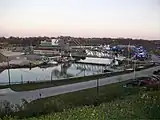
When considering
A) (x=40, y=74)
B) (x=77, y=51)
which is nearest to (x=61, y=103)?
(x=40, y=74)

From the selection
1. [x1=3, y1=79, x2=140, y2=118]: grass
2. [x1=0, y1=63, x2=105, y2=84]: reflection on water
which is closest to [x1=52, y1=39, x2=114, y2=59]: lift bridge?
[x1=0, y1=63, x2=105, y2=84]: reflection on water

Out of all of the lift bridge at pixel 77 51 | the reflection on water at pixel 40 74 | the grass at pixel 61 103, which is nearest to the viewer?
the grass at pixel 61 103

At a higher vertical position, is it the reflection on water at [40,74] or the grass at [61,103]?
the grass at [61,103]

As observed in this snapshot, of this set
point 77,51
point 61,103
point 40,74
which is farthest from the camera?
point 77,51

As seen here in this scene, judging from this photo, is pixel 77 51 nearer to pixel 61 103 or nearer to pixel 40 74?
pixel 40 74

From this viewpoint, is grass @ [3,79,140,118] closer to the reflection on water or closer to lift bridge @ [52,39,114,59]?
the reflection on water

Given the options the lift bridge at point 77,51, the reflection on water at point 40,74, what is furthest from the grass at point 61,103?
the lift bridge at point 77,51

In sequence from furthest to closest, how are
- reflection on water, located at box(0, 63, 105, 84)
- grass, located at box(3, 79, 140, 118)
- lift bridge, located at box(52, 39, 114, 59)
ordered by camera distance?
1. lift bridge, located at box(52, 39, 114, 59)
2. reflection on water, located at box(0, 63, 105, 84)
3. grass, located at box(3, 79, 140, 118)

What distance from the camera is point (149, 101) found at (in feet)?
10.4

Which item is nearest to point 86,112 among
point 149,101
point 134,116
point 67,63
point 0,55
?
point 134,116

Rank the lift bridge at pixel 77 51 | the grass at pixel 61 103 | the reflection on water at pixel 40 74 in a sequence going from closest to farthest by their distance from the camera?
the grass at pixel 61 103
the reflection on water at pixel 40 74
the lift bridge at pixel 77 51

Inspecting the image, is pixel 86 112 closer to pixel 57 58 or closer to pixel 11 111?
pixel 11 111

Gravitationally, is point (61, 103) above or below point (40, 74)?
above

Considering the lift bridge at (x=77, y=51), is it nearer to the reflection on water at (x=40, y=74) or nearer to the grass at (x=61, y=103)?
the reflection on water at (x=40, y=74)
